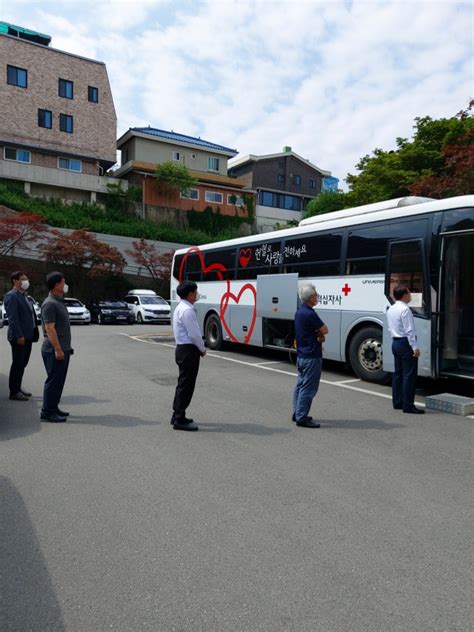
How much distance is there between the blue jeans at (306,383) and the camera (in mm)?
6379

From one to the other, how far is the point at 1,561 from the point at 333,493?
8.31 ft

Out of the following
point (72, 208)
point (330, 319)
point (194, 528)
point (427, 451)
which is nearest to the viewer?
point (194, 528)

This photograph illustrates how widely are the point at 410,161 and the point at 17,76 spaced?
1224 inches

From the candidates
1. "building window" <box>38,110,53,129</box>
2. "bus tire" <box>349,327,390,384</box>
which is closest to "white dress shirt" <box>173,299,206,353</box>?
"bus tire" <box>349,327,390,384</box>

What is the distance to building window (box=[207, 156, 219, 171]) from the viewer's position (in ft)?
160

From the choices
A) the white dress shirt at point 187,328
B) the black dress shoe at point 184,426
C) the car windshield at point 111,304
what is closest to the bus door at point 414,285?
the white dress shirt at point 187,328

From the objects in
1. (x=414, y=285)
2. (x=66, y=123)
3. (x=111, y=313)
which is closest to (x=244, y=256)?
(x=414, y=285)

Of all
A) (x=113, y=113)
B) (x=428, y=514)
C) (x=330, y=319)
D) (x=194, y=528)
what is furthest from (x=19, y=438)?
(x=113, y=113)

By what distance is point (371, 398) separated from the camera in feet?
27.1

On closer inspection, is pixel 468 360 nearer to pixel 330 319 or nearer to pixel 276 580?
pixel 330 319

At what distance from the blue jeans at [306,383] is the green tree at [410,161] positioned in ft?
62.9

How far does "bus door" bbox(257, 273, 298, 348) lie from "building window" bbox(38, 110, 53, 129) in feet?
114

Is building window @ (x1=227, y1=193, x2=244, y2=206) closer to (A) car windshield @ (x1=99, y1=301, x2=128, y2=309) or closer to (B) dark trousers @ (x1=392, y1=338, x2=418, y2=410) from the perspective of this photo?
(A) car windshield @ (x1=99, y1=301, x2=128, y2=309)

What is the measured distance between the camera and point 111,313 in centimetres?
2680
